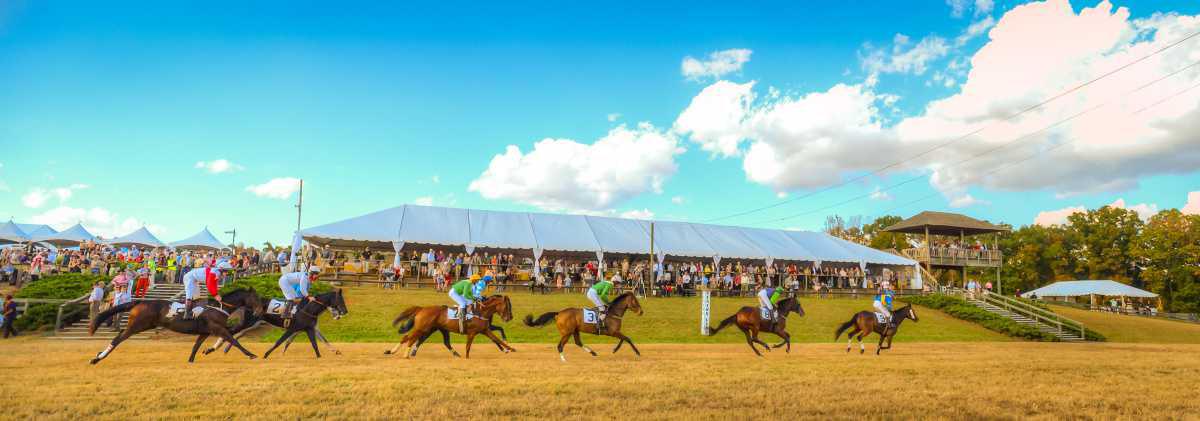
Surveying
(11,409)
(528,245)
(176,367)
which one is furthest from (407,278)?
(11,409)

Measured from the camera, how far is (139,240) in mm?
35031

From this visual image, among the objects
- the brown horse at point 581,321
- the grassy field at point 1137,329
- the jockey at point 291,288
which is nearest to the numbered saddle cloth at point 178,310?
the jockey at point 291,288

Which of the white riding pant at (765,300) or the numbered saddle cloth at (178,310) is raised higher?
the white riding pant at (765,300)

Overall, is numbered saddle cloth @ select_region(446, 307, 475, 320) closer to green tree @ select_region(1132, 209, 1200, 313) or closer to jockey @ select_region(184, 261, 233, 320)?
jockey @ select_region(184, 261, 233, 320)

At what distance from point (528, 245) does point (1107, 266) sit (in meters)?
58.1

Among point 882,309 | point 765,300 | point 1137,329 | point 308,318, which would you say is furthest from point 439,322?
point 1137,329

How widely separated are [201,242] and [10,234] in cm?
983

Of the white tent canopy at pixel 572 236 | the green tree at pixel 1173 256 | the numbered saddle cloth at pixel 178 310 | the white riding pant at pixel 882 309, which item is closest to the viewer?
the numbered saddle cloth at pixel 178 310

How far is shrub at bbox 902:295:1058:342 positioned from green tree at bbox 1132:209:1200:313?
34.4 metres

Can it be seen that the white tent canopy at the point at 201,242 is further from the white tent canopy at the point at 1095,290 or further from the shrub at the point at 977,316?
the white tent canopy at the point at 1095,290

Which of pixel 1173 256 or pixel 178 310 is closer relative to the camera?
pixel 178 310

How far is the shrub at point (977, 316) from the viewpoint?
2580 centimetres

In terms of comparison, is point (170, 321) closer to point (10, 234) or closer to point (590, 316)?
point (590, 316)

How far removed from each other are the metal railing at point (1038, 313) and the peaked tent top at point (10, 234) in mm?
52776
